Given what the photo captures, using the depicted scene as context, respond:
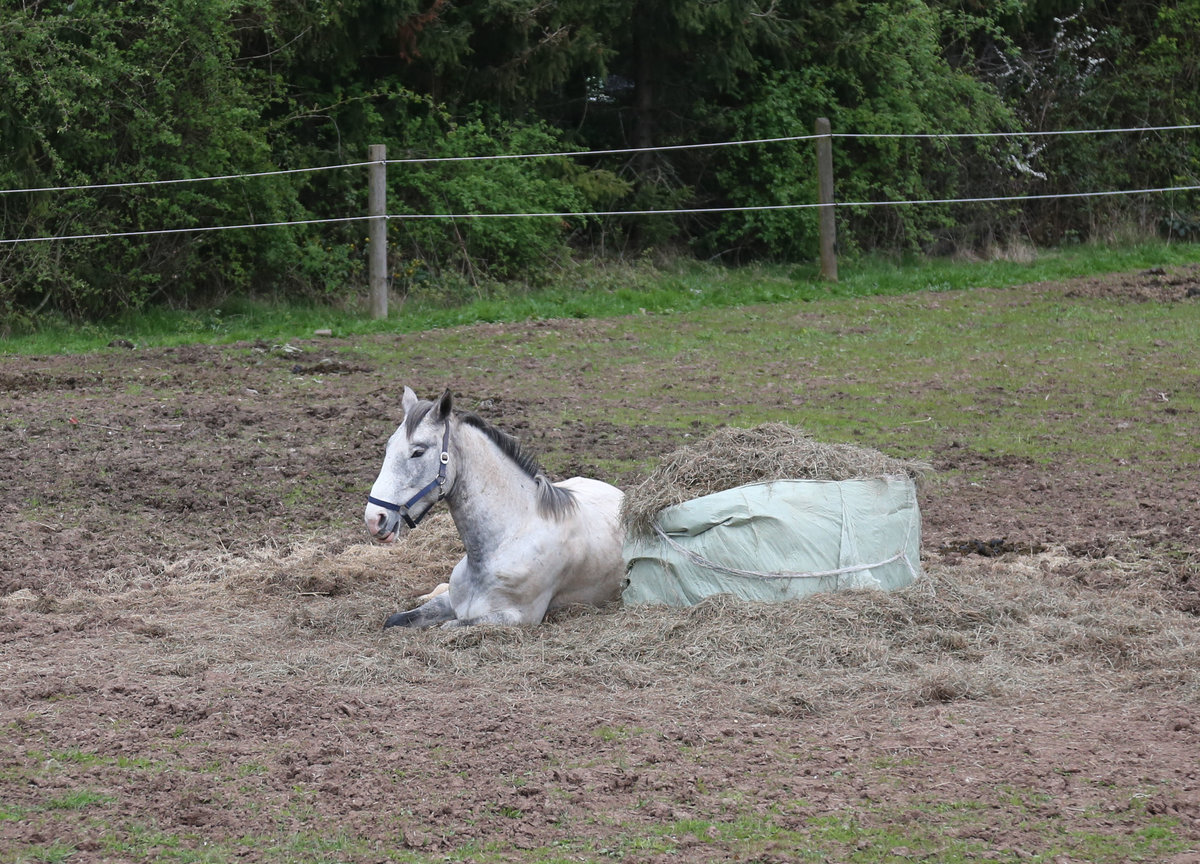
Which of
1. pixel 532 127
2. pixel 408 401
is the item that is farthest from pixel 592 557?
pixel 532 127

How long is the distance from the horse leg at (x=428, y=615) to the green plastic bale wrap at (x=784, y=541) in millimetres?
1038

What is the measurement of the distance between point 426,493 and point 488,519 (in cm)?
42

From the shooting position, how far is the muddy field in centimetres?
431

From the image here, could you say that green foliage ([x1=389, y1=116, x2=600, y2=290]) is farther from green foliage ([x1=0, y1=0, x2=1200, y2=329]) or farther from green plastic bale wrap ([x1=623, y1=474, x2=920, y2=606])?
green plastic bale wrap ([x1=623, y1=474, x2=920, y2=606])

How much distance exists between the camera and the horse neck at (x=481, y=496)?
6.74m

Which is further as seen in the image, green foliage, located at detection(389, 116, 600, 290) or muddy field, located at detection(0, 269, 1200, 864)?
green foliage, located at detection(389, 116, 600, 290)

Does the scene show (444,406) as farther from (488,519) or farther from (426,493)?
(488,519)

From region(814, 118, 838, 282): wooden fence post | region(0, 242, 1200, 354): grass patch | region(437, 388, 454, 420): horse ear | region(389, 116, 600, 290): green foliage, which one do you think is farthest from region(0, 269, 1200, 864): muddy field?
region(814, 118, 838, 282): wooden fence post

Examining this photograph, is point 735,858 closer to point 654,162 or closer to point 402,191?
point 402,191

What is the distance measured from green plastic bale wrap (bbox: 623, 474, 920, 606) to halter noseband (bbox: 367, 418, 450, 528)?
3.68 feet

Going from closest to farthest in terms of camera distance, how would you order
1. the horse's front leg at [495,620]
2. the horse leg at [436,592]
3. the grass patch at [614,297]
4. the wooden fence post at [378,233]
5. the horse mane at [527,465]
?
the horse's front leg at [495,620], the horse mane at [527,465], the horse leg at [436,592], the grass patch at [614,297], the wooden fence post at [378,233]

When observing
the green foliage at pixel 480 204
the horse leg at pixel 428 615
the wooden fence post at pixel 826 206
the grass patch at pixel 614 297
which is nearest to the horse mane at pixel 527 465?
the horse leg at pixel 428 615

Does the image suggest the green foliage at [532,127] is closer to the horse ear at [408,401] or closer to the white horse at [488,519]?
the horse ear at [408,401]

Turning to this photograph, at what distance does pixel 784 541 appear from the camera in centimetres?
658
